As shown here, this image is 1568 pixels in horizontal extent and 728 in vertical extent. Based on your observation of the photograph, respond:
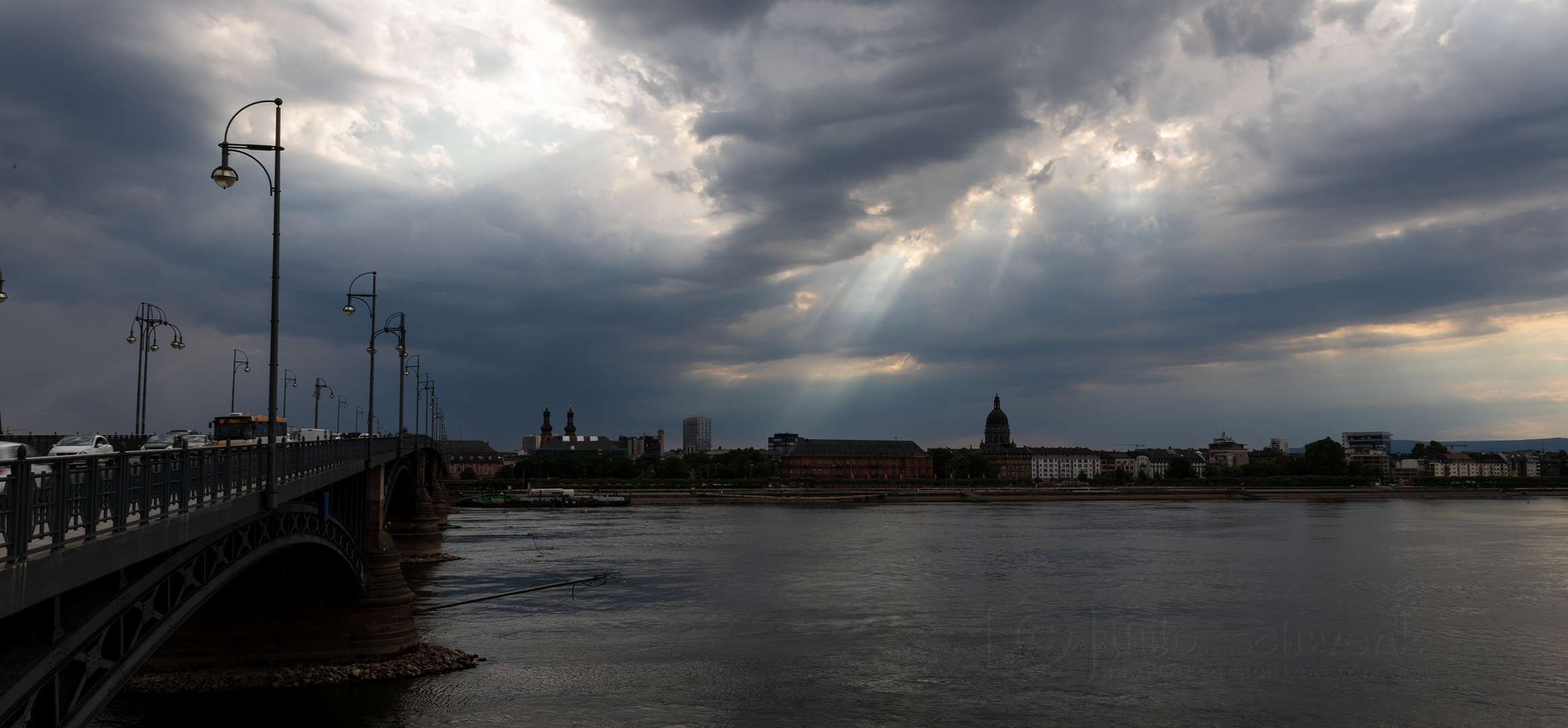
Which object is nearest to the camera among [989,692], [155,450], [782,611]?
[155,450]

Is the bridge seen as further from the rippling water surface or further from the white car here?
the white car

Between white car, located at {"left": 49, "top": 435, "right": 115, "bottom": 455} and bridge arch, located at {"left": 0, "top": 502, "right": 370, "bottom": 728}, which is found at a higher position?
white car, located at {"left": 49, "top": 435, "right": 115, "bottom": 455}

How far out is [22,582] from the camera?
8.98m

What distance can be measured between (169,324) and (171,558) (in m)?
27.8

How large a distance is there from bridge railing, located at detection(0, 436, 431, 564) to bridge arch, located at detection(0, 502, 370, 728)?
0.83 meters

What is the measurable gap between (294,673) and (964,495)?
15765 centimetres

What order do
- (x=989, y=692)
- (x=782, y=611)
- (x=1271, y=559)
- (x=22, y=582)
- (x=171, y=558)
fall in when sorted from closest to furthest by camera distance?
(x=22, y=582) → (x=171, y=558) → (x=989, y=692) → (x=782, y=611) → (x=1271, y=559)

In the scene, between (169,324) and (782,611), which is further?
(782,611)

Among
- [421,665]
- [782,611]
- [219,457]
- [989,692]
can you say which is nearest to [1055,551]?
[782,611]

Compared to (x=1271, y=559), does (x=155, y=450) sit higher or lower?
higher

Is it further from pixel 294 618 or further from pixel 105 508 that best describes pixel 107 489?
pixel 294 618

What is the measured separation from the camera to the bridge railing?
30.8ft

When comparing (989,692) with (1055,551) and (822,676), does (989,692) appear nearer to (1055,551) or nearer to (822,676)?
(822,676)

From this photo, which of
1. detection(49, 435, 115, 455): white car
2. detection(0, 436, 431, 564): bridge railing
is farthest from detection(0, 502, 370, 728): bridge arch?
detection(49, 435, 115, 455): white car
